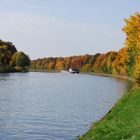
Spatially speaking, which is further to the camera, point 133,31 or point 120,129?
point 133,31

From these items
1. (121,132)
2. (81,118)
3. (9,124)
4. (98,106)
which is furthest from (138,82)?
(121,132)

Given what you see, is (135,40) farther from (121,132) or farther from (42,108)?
(121,132)

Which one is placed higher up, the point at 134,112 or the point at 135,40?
the point at 135,40

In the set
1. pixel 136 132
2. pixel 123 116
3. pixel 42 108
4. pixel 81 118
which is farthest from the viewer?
pixel 42 108

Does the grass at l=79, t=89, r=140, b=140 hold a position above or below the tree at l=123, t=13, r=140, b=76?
below

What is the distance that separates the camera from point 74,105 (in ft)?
163

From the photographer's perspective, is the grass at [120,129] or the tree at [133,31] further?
the tree at [133,31]

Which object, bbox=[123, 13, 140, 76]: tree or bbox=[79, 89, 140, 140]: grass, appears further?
bbox=[123, 13, 140, 76]: tree

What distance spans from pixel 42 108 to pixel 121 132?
23.2 m

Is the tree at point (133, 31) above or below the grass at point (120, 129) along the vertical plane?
above

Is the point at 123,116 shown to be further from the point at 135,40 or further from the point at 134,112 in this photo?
the point at 135,40

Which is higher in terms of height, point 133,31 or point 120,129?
point 133,31

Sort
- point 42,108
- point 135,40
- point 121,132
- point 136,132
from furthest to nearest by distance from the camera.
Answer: point 135,40 → point 42,108 → point 121,132 → point 136,132

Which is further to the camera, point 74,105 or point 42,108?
point 74,105
